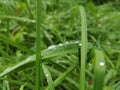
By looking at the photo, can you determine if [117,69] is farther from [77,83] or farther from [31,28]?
[31,28]

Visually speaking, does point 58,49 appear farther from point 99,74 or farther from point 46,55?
point 99,74

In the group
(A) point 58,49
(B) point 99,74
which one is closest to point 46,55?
(A) point 58,49

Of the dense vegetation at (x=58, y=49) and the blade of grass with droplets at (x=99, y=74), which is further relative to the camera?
the dense vegetation at (x=58, y=49)

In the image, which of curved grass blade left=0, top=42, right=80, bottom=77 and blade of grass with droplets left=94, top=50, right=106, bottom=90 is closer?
blade of grass with droplets left=94, top=50, right=106, bottom=90

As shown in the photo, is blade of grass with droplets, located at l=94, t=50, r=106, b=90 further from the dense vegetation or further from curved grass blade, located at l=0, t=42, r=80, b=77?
curved grass blade, located at l=0, t=42, r=80, b=77

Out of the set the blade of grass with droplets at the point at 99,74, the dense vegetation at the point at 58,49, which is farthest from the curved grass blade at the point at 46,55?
the blade of grass with droplets at the point at 99,74

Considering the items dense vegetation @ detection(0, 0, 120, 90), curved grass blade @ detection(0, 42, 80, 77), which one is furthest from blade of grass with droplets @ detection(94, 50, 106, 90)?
curved grass blade @ detection(0, 42, 80, 77)

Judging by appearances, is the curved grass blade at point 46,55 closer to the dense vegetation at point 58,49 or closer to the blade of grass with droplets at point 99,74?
the dense vegetation at point 58,49

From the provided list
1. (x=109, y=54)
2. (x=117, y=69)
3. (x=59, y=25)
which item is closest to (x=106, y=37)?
(x=109, y=54)
